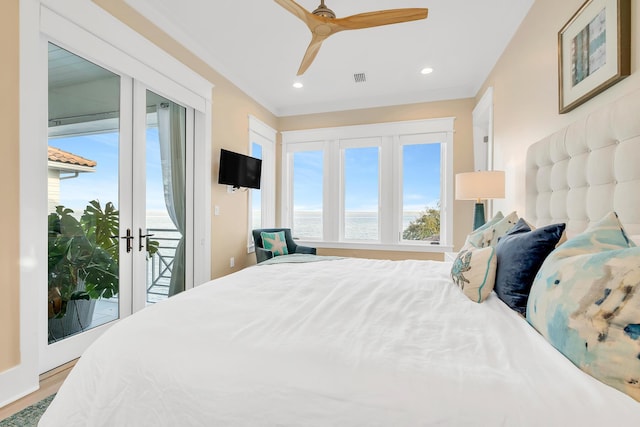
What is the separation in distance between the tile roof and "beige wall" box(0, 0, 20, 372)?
11.0 inches

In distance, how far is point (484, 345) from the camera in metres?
0.87

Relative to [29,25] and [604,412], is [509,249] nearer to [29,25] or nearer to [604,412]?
[604,412]

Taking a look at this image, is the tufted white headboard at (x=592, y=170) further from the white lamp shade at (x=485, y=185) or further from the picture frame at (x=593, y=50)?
the white lamp shade at (x=485, y=185)

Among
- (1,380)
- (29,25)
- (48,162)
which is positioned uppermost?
(29,25)

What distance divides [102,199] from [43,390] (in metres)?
1.27

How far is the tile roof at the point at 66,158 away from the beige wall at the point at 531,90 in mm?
3248

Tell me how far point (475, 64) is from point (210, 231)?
11.6ft

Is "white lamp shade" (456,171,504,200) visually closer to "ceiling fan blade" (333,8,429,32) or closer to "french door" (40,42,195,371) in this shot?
"ceiling fan blade" (333,8,429,32)

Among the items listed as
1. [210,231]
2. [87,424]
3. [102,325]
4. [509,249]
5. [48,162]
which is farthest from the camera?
[210,231]

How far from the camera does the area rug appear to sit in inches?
58.7

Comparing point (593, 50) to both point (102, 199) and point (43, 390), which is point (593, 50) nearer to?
point (102, 199)

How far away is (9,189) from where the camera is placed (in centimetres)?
166

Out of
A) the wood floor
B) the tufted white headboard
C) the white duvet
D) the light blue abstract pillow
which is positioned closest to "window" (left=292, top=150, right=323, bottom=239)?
the tufted white headboard

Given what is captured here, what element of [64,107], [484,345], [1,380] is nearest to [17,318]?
[1,380]
